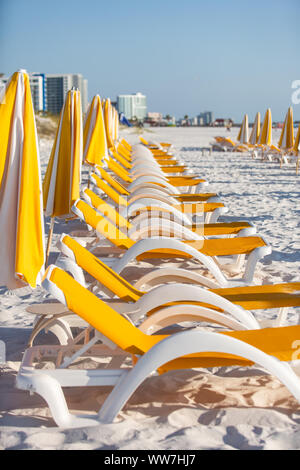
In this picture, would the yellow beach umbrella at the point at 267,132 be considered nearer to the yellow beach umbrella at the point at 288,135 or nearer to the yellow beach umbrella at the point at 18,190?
the yellow beach umbrella at the point at 288,135

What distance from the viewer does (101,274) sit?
287 cm

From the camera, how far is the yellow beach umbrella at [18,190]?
7.74ft

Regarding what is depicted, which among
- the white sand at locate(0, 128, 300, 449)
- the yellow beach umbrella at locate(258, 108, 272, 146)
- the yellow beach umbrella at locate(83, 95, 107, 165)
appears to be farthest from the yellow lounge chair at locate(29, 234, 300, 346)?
the yellow beach umbrella at locate(258, 108, 272, 146)

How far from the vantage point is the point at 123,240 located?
4039 millimetres

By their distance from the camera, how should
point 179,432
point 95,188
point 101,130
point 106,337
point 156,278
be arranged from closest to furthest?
point 179,432 → point 106,337 → point 156,278 → point 95,188 → point 101,130

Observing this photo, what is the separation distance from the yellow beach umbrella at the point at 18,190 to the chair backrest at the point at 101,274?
0.48 metres

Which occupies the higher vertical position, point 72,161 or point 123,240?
point 72,161

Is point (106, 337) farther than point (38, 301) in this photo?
No

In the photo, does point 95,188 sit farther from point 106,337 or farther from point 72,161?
point 106,337

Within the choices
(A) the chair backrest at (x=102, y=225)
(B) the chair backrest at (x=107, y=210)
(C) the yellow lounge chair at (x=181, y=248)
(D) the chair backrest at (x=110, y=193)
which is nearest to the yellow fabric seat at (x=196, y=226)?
(B) the chair backrest at (x=107, y=210)

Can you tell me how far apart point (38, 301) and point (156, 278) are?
39.3 inches

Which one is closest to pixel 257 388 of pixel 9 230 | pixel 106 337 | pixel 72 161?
pixel 106 337

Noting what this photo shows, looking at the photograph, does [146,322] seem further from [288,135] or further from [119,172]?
[288,135]

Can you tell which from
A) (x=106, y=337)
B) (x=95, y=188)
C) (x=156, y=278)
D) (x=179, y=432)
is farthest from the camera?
(x=95, y=188)
